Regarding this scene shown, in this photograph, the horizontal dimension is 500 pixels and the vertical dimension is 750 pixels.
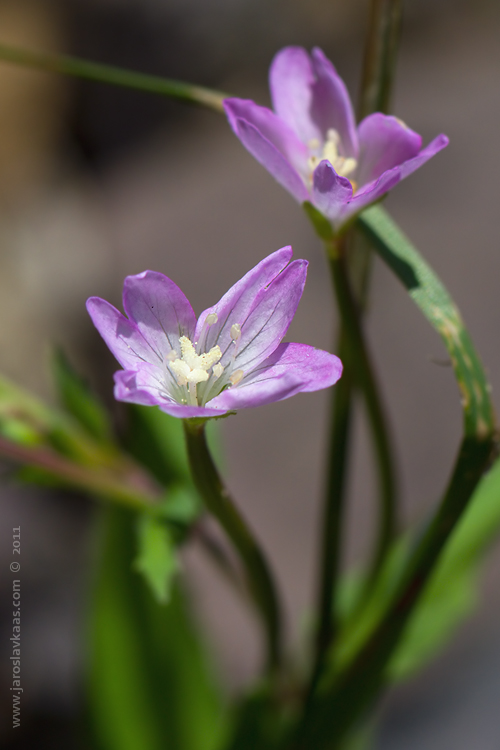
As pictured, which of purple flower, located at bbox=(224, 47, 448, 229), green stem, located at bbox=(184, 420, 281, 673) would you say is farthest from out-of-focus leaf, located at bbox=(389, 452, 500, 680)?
purple flower, located at bbox=(224, 47, 448, 229)

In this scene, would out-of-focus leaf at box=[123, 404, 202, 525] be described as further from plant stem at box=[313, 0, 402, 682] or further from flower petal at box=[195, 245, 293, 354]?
flower petal at box=[195, 245, 293, 354]

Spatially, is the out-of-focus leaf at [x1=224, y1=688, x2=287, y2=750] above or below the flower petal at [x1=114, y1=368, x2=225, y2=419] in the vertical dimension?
below

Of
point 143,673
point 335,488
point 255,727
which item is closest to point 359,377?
point 335,488

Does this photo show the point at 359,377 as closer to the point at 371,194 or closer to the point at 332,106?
the point at 371,194

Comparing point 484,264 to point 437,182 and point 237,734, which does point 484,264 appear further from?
point 237,734

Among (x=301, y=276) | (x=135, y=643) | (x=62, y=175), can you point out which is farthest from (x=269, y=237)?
(x=301, y=276)

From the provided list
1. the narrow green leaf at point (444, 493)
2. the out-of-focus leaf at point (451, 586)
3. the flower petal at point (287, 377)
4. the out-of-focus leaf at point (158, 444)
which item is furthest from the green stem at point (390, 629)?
the out-of-focus leaf at point (158, 444)

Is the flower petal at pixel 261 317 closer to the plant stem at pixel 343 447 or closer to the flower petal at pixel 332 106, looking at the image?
the plant stem at pixel 343 447
